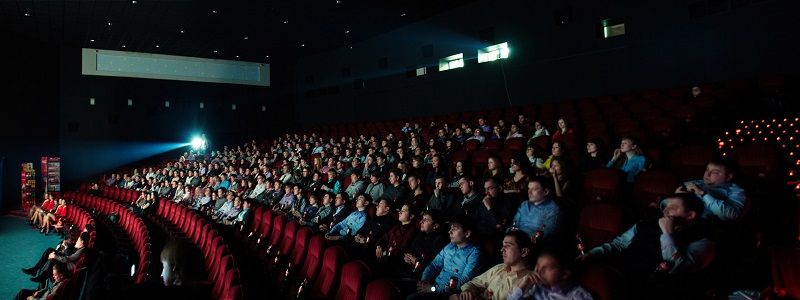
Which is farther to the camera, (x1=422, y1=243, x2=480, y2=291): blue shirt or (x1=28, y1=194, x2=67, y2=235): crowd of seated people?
(x1=28, y1=194, x2=67, y2=235): crowd of seated people

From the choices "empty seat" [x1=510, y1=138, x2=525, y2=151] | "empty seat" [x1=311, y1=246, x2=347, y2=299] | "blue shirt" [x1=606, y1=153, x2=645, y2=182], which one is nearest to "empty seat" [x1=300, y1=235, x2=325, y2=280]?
"empty seat" [x1=311, y1=246, x2=347, y2=299]

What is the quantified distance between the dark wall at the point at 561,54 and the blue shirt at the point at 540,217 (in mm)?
4258

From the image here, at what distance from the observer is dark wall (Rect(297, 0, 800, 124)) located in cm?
548

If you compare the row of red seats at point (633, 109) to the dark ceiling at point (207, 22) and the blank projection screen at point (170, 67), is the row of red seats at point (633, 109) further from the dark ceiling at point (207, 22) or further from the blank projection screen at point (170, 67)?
the blank projection screen at point (170, 67)

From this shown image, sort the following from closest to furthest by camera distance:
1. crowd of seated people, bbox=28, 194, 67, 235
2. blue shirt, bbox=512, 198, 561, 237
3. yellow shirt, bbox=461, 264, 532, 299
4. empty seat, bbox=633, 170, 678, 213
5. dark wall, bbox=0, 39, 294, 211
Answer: yellow shirt, bbox=461, 264, 532, 299 → blue shirt, bbox=512, 198, 561, 237 → empty seat, bbox=633, 170, 678, 213 → crowd of seated people, bbox=28, 194, 67, 235 → dark wall, bbox=0, 39, 294, 211

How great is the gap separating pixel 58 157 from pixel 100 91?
164 centimetres

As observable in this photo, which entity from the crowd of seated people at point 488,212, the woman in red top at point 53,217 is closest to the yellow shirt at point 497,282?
the crowd of seated people at point 488,212

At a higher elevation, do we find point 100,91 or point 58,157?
point 100,91

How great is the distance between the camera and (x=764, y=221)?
2.46 meters

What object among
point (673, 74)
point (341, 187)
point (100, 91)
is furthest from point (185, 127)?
point (673, 74)

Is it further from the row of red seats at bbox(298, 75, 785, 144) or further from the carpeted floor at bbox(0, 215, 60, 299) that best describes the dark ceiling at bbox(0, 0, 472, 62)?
the carpeted floor at bbox(0, 215, 60, 299)

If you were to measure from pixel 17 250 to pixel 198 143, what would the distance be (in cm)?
637

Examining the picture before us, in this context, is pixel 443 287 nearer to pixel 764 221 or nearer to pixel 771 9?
pixel 764 221

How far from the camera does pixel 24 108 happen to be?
379 inches
